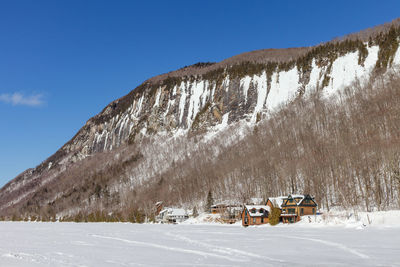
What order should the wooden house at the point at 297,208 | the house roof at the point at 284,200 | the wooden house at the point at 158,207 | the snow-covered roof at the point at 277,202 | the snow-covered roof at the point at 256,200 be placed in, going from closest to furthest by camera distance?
the wooden house at the point at 297,208, the house roof at the point at 284,200, the snow-covered roof at the point at 277,202, the snow-covered roof at the point at 256,200, the wooden house at the point at 158,207

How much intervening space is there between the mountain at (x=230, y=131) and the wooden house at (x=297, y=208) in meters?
6.10

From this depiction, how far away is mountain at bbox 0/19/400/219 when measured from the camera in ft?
282

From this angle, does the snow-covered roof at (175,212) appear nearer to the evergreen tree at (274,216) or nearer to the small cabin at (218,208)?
the small cabin at (218,208)

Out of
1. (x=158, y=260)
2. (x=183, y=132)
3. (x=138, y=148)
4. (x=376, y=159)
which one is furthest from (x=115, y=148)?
(x=158, y=260)

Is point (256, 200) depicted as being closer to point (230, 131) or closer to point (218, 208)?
point (218, 208)

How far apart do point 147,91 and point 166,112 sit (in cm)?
3068

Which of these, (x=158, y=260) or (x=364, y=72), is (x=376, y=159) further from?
(x=364, y=72)

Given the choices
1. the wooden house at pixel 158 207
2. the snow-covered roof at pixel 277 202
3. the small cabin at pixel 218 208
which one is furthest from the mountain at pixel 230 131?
the snow-covered roof at pixel 277 202

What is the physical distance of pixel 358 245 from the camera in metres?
20.8

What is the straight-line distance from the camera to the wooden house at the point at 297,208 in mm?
54156

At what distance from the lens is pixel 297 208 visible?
54406mm

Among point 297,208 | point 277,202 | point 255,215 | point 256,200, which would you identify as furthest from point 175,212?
point 297,208

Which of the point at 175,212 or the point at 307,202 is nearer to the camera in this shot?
the point at 307,202

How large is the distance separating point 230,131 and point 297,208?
78155mm
